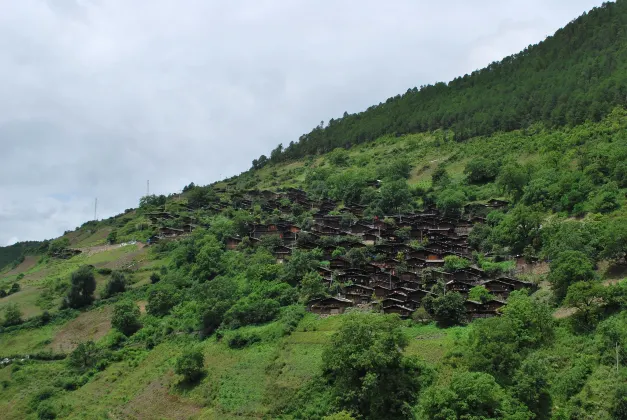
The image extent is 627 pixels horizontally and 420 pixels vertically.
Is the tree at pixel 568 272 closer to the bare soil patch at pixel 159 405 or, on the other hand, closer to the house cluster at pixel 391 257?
the house cluster at pixel 391 257

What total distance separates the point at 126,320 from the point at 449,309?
30.7 meters

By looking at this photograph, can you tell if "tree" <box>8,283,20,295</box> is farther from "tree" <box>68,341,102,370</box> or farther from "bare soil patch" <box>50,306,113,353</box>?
"tree" <box>68,341,102,370</box>

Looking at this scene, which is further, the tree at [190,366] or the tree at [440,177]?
the tree at [440,177]

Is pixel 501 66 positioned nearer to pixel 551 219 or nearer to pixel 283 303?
pixel 551 219

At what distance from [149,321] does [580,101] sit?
242 feet

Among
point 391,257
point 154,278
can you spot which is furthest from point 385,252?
point 154,278

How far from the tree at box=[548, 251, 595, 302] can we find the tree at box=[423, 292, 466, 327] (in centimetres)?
656

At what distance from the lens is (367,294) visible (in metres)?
54.0

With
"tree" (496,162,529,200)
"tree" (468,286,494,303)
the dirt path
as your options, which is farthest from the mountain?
the dirt path

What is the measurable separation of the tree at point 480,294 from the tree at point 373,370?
949 cm

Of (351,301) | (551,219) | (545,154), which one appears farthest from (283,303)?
(545,154)

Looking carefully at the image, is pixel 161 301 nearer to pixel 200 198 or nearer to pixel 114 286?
pixel 114 286

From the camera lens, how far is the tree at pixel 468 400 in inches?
1307

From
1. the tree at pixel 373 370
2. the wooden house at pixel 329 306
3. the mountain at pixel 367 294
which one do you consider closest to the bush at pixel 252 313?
the mountain at pixel 367 294
